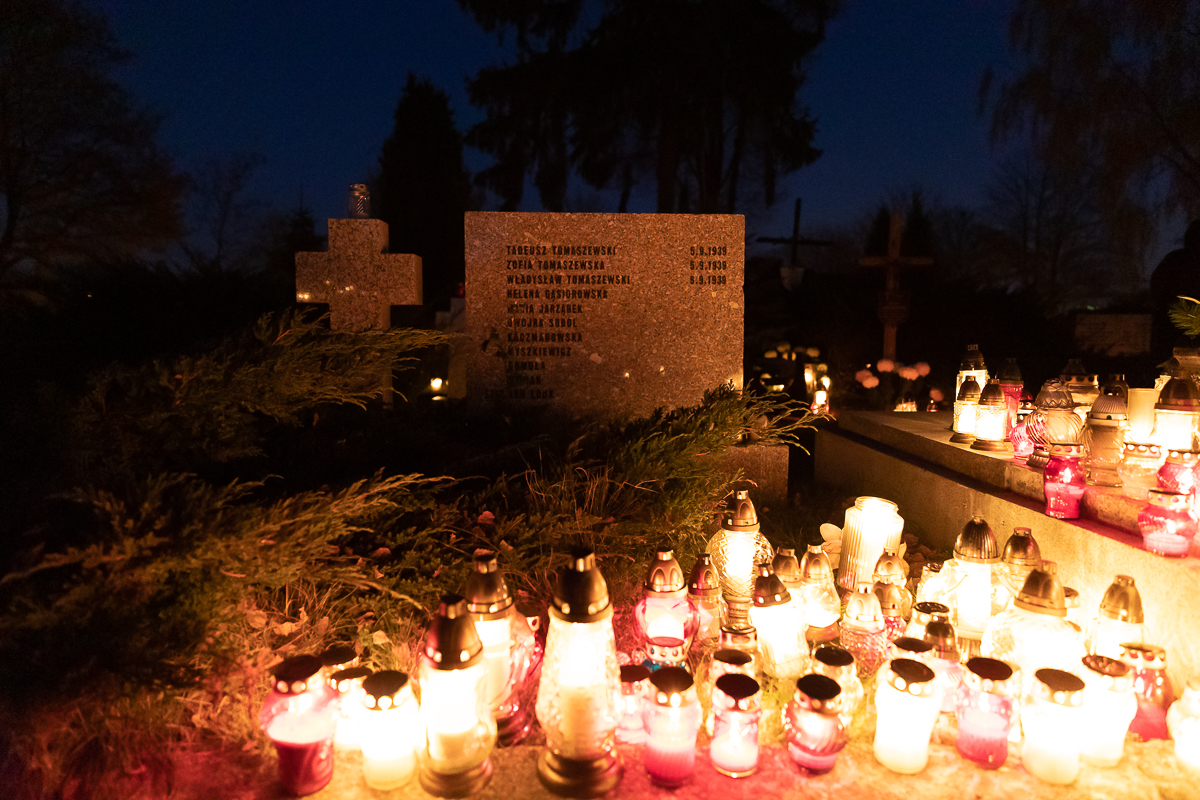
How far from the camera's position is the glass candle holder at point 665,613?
2.39 meters

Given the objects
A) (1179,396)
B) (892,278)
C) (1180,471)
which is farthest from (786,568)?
(892,278)

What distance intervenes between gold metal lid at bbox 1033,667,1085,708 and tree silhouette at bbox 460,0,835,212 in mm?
13771

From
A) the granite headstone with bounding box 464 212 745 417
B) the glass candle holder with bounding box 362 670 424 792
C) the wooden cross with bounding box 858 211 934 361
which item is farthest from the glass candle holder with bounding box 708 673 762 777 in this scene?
the wooden cross with bounding box 858 211 934 361

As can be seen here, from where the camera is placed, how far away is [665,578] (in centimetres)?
240

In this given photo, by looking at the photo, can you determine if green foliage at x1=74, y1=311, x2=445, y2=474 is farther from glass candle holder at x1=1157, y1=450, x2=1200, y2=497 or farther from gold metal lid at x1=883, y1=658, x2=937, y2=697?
glass candle holder at x1=1157, y1=450, x2=1200, y2=497

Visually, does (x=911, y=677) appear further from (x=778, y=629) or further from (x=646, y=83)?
(x=646, y=83)

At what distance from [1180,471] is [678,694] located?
2.21 metres

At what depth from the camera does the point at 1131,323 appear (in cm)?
1422

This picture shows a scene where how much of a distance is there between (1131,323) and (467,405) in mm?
14664

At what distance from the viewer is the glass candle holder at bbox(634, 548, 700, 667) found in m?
2.39

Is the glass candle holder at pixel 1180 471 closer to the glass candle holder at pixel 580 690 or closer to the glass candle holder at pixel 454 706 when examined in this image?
the glass candle holder at pixel 580 690

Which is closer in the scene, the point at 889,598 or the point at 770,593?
the point at 770,593

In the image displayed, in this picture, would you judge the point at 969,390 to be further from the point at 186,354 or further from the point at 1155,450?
the point at 186,354

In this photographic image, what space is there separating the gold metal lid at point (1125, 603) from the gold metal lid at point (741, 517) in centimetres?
121
